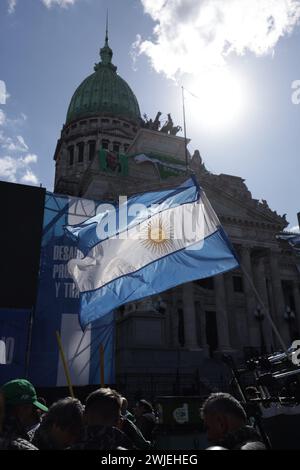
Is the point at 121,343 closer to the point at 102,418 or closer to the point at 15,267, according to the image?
the point at 15,267

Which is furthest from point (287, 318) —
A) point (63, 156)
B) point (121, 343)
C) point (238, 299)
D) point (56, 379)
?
point (63, 156)

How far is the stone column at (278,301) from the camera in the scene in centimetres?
3534

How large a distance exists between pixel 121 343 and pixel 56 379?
14.7 metres

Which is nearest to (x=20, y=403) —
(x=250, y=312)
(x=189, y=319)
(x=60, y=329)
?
(x=60, y=329)

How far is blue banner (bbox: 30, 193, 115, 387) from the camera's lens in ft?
36.3

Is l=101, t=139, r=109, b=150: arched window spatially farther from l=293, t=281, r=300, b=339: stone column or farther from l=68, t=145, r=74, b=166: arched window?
l=293, t=281, r=300, b=339: stone column

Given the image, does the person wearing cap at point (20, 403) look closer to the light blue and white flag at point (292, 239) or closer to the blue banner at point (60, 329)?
the blue banner at point (60, 329)

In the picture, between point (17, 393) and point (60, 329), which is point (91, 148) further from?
point (17, 393)

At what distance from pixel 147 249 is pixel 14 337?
4.81 metres

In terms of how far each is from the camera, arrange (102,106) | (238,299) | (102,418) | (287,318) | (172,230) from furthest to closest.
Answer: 1. (102,106)
2. (238,299)
3. (287,318)
4. (172,230)
5. (102,418)

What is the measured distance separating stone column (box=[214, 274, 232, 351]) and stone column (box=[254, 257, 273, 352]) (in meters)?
3.49

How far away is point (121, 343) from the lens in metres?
25.5

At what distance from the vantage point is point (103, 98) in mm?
70062
